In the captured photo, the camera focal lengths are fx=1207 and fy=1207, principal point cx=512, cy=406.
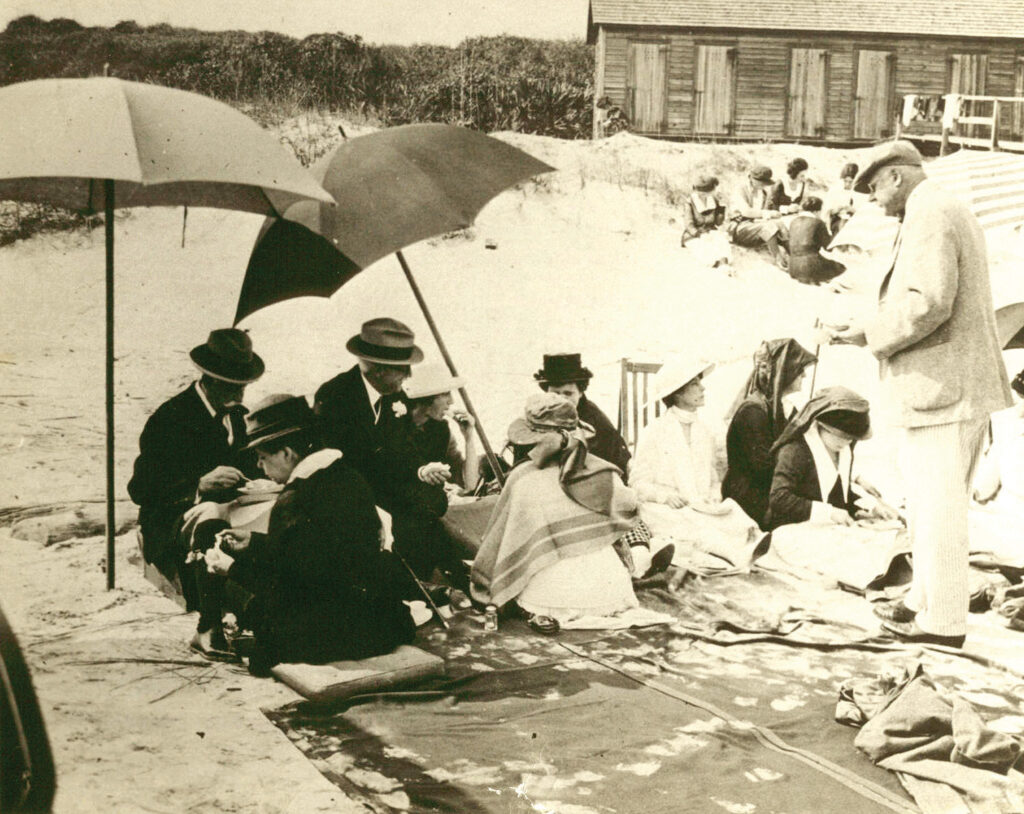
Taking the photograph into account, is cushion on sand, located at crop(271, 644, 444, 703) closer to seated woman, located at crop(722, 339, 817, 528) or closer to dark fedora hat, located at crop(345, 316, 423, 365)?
dark fedora hat, located at crop(345, 316, 423, 365)

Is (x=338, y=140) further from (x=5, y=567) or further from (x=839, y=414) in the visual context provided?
(x=839, y=414)

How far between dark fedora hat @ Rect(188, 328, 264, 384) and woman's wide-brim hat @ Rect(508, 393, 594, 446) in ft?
3.49

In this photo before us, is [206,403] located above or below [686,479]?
above

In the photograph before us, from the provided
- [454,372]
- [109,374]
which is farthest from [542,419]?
[109,374]

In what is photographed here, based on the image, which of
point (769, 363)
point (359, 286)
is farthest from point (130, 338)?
point (769, 363)

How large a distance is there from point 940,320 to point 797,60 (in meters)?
1.84

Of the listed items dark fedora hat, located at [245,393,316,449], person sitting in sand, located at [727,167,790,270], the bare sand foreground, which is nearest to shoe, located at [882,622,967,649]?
the bare sand foreground

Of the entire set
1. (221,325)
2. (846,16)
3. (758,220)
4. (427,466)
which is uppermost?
(846,16)

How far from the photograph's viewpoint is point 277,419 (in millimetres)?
4395

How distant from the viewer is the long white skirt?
475cm

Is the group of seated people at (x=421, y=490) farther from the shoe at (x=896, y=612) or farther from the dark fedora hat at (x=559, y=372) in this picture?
the shoe at (x=896, y=612)

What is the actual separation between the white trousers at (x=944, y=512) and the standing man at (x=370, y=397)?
6.56ft

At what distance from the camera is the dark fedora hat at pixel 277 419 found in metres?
4.38

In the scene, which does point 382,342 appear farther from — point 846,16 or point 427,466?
point 846,16
